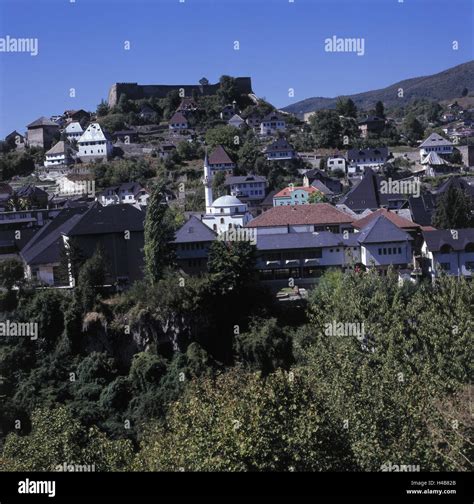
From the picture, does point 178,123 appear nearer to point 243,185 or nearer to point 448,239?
point 243,185

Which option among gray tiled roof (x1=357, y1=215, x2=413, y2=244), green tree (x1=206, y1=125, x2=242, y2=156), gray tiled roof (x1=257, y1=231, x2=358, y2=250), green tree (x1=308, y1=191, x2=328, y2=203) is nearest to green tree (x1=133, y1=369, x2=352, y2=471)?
gray tiled roof (x1=257, y1=231, x2=358, y2=250)

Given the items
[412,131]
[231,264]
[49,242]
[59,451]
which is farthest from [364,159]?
[59,451]

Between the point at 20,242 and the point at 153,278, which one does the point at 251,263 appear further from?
the point at 20,242

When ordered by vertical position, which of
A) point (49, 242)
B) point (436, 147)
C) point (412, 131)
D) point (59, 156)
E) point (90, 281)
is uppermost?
point (412, 131)

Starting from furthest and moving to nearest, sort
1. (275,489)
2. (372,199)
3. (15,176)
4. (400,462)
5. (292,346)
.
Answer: (15,176) < (372,199) < (292,346) < (400,462) < (275,489)

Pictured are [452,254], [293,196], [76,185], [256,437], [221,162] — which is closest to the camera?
[256,437]

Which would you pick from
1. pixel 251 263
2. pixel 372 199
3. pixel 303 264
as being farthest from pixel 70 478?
pixel 372 199

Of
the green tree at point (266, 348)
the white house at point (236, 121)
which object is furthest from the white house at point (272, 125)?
the green tree at point (266, 348)
